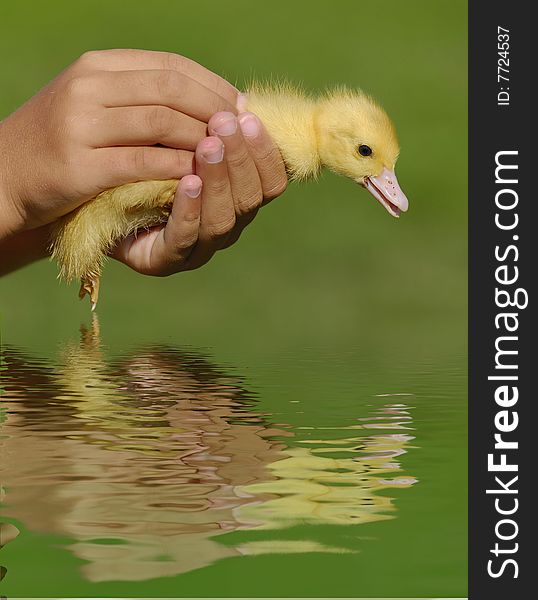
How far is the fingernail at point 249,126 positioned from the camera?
1.55m

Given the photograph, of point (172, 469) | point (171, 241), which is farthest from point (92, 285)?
point (172, 469)

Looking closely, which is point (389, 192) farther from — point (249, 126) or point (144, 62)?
point (144, 62)

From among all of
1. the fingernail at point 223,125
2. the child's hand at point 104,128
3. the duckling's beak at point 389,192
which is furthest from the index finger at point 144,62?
the duckling's beak at point 389,192

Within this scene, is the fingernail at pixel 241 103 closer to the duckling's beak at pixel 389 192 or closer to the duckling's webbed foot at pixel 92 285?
the duckling's beak at pixel 389 192

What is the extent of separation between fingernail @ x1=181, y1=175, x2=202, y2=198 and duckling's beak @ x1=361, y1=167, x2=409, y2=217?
38cm

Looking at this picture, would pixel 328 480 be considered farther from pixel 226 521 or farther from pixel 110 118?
pixel 110 118

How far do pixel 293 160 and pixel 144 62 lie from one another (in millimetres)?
290

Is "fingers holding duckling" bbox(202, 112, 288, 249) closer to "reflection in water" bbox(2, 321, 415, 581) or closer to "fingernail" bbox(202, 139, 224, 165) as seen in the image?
"fingernail" bbox(202, 139, 224, 165)

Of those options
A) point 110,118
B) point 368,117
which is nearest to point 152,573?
point 110,118

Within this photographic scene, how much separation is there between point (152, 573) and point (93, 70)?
3.00 ft

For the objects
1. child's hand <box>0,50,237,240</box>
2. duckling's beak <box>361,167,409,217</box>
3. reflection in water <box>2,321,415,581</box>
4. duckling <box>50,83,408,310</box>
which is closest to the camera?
reflection in water <box>2,321,415,581</box>

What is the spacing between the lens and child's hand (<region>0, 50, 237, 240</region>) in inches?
57.9

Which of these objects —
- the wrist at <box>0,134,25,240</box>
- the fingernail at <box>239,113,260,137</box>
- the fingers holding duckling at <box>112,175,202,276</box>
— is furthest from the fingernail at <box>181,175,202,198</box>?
the wrist at <box>0,134,25,240</box>

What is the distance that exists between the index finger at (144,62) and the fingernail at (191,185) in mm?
162
